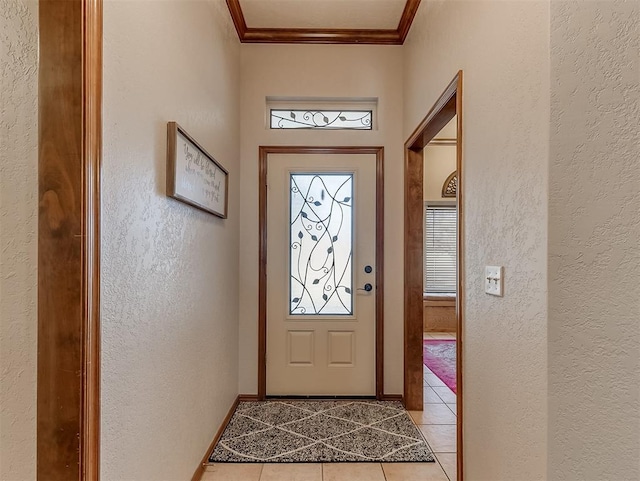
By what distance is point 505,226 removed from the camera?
1390mm

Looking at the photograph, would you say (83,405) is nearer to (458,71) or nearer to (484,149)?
(484,149)

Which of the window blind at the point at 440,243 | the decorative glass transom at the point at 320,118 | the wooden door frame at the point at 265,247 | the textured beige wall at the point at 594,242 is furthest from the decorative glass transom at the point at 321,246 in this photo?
the window blind at the point at 440,243

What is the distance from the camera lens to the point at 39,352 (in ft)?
3.24

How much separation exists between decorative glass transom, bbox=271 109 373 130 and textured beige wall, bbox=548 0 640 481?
2.15 m

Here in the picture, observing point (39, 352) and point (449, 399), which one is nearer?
point (39, 352)

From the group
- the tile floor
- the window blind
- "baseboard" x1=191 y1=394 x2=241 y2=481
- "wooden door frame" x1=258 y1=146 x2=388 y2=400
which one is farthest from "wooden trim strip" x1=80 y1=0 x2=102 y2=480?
the window blind

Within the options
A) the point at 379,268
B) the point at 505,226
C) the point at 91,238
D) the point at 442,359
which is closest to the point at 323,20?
the point at 379,268

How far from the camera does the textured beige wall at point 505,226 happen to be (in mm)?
1170

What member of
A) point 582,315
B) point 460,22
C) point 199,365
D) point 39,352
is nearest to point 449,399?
point 199,365

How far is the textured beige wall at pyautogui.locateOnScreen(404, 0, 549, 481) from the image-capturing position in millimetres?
1170

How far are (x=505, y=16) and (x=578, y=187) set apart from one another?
810mm

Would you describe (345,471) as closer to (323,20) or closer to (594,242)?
(594,242)

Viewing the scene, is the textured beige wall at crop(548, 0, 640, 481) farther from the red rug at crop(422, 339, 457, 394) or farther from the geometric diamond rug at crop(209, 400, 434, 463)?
the red rug at crop(422, 339, 457, 394)

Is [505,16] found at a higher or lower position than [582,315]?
higher
